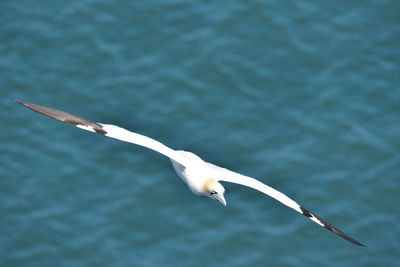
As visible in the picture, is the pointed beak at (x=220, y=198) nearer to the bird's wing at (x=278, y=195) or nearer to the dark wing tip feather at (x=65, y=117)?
the bird's wing at (x=278, y=195)

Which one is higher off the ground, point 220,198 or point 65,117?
point 65,117

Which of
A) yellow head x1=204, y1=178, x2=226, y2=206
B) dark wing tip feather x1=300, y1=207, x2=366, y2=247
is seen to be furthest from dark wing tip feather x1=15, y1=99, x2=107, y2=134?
dark wing tip feather x1=300, y1=207, x2=366, y2=247

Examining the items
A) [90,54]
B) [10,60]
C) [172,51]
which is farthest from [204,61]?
[10,60]

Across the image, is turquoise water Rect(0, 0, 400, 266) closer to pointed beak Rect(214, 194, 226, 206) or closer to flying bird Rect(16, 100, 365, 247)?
pointed beak Rect(214, 194, 226, 206)

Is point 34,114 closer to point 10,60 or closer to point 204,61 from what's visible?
point 10,60

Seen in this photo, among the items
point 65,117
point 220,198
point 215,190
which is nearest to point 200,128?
point 215,190

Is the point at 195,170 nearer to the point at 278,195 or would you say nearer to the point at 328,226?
the point at 278,195
